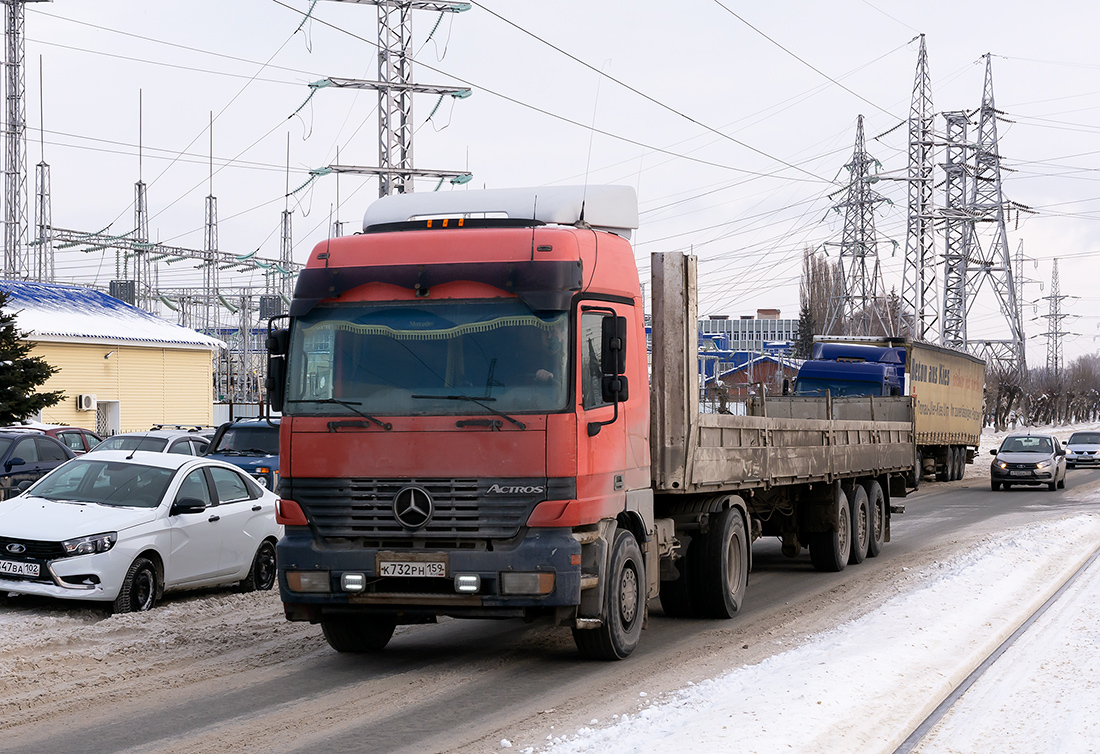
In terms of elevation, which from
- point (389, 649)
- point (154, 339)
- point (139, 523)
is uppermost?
point (154, 339)

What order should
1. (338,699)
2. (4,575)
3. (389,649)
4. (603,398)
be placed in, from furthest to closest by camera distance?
(4,575)
(389,649)
(603,398)
(338,699)

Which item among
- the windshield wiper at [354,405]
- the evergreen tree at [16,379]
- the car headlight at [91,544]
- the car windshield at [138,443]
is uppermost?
the evergreen tree at [16,379]

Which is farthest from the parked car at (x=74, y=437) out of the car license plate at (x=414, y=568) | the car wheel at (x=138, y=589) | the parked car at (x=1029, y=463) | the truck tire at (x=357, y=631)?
the parked car at (x=1029, y=463)

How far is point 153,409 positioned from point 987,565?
3198 centimetres

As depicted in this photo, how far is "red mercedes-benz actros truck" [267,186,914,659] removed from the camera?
26.2 ft

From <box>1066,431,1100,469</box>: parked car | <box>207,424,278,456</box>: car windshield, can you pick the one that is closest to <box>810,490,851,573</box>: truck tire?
<box>207,424,278,456</box>: car windshield

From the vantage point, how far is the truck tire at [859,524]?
15.8 m

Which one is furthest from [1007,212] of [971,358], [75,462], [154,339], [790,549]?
[75,462]

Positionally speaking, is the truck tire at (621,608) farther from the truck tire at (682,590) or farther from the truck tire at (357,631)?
the truck tire at (682,590)

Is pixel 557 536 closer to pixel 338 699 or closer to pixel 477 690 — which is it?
pixel 477 690

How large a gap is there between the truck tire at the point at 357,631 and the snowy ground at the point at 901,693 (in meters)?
2.70

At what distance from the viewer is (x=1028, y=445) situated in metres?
34.2

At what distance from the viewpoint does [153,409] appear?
40500mm

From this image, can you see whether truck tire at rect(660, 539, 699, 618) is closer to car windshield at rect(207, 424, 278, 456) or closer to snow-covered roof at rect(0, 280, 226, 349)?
car windshield at rect(207, 424, 278, 456)
